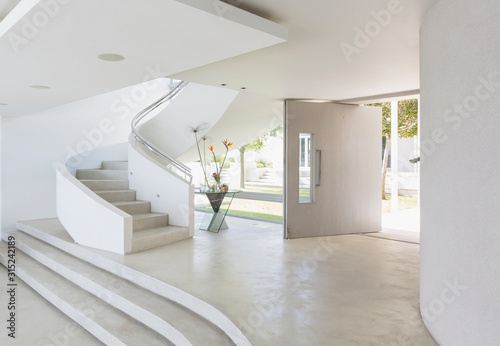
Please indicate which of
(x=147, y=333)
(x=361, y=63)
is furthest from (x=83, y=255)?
(x=361, y=63)

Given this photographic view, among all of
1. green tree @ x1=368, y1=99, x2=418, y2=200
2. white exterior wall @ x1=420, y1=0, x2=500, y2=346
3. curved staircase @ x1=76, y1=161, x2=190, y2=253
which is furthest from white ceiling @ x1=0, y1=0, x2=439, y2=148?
green tree @ x1=368, y1=99, x2=418, y2=200

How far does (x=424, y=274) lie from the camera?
9.02 ft

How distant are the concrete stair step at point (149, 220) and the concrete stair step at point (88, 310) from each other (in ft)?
4.56

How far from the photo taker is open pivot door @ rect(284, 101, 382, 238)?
6250 mm

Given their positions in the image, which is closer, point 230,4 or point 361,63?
point 230,4

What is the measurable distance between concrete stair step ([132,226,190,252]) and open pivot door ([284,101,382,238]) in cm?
187

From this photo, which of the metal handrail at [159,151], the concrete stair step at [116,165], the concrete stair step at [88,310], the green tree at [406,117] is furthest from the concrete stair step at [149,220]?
the green tree at [406,117]

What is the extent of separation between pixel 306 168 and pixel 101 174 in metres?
4.30

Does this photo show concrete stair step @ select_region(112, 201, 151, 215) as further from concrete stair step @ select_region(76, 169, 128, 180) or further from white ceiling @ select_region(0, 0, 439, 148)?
white ceiling @ select_region(0, 0, 439, 148)

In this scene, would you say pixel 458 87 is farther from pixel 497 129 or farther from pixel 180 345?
pixel 180 345

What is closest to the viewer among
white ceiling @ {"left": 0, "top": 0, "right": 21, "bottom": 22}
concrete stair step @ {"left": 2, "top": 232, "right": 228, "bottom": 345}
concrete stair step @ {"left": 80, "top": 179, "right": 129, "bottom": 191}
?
white ceiling @ {"left": 0, "top": 0, "right": 21, "bottom": 22}

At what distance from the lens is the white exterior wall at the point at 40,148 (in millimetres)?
6730

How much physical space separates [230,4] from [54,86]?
2982 mm

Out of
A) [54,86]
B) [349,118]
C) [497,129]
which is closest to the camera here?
[497,129]
